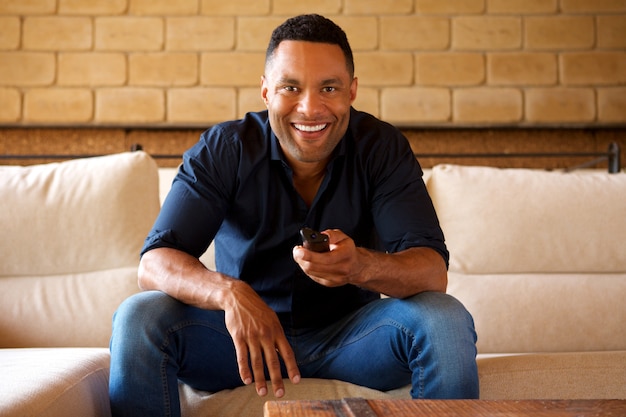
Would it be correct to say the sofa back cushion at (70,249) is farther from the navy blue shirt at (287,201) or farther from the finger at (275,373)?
the finger at (275,373)

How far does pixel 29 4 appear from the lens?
2.99m

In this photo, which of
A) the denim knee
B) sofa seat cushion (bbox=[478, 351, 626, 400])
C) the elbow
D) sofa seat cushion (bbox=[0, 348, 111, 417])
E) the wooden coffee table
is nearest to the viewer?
the wooden coffee table

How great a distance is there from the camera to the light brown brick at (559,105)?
9.77ft

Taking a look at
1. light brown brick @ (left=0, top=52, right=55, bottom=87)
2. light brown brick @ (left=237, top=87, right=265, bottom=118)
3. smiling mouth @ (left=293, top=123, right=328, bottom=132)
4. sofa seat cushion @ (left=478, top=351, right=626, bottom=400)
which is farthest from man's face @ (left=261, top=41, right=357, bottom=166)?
light brown brick @ (left=0, top=52, right=55, bottom=87)

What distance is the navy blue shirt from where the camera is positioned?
5.14 ft

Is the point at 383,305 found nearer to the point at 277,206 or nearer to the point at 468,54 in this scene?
the point at 277,206

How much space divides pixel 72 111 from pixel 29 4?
47 cm

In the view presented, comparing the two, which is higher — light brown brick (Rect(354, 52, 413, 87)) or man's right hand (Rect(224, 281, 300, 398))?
light brown brick (Rect(354, 52, 413, 87))

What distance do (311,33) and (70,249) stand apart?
0.90 metres

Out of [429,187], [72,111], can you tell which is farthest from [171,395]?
[72,111]

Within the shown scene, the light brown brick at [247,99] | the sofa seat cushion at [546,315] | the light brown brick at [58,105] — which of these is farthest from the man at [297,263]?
the light brown brick at [58,105]

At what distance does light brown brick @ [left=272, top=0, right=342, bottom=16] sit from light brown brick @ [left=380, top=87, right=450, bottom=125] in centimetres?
39

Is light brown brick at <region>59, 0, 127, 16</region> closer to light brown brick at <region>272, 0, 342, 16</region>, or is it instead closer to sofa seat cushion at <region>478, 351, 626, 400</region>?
light brown brick at <region>272, 0, 342, 16</region>

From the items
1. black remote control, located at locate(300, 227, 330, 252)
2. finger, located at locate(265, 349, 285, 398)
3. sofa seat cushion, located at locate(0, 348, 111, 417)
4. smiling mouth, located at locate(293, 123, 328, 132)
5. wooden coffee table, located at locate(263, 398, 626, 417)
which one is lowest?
sofa seat cushion, located at locate(0, 348, 111, 417)
